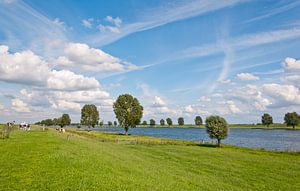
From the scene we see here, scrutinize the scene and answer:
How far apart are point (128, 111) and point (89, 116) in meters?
46.6

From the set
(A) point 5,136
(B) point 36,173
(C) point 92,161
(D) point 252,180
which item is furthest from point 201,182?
(A) point 5,136

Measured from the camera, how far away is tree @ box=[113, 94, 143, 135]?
155 metres

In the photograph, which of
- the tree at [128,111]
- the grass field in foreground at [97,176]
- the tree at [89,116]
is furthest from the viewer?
the tree at [89,116]

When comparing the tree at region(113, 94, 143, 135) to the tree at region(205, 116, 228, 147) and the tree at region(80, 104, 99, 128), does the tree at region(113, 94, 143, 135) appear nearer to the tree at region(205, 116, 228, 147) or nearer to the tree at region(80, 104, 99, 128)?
the tree at region(80, 104, 99, 128)

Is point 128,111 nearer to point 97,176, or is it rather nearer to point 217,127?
point 217,127

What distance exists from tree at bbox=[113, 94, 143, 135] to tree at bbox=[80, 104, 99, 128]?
129 feet

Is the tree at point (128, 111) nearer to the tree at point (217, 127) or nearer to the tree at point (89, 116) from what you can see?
the tree at point (89, 116)

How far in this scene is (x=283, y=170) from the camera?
44781 millimetres

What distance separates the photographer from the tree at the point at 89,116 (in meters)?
194

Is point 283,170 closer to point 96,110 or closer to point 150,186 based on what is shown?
point 150,186

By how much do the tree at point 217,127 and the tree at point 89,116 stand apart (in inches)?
4216

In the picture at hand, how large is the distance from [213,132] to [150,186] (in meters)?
74.4

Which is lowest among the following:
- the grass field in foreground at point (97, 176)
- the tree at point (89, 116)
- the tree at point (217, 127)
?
the grass field in foreground at point (97, 176)

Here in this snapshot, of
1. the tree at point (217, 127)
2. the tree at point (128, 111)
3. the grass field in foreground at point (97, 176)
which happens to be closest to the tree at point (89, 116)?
the tree at point (128, 111)
